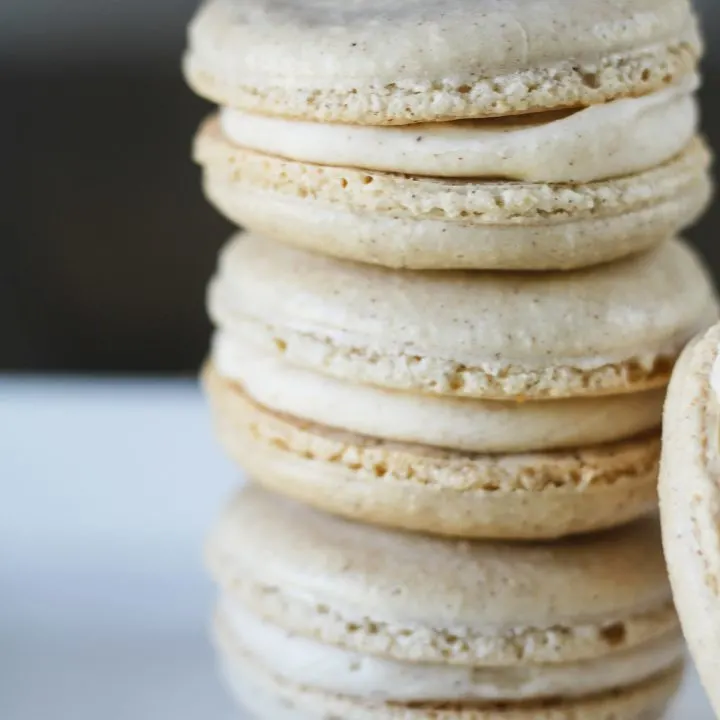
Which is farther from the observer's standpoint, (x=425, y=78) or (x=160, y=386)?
(x=160, y=386)

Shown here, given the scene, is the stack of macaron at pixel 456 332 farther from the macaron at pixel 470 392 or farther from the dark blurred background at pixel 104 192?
the dark blurred background at pixel 104 192

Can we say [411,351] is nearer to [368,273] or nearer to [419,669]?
[368,273]

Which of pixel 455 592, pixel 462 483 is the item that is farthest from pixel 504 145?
pixel 455 592

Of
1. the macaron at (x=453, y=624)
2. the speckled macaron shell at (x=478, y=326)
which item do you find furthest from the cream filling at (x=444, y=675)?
the speckled macaron shell at (x=478, y=326)

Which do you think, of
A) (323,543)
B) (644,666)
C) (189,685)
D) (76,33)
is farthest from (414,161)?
(76,33)

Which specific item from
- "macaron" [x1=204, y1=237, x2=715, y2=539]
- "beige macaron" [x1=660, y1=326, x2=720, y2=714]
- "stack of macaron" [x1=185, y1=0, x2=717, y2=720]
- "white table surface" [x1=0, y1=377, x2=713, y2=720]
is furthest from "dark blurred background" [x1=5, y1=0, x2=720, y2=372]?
"beige macaron" [x1=660, y1=326, x2=720, y2=714]

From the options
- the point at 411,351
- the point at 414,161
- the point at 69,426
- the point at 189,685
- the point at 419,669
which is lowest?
the point at 189,685
